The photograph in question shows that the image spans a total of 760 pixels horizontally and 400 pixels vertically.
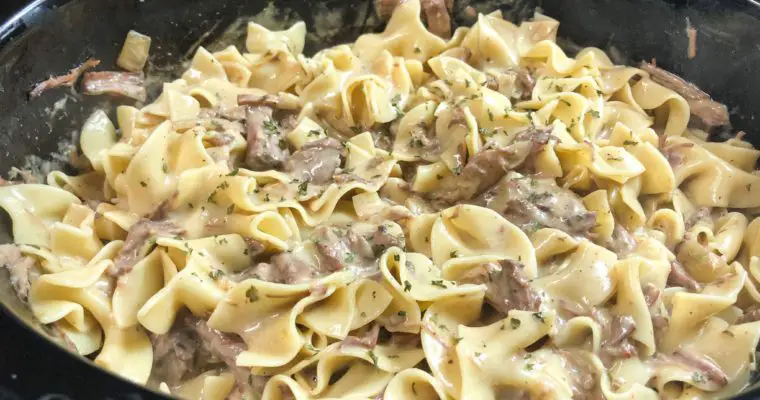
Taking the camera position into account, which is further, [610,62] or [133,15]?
[610,62]

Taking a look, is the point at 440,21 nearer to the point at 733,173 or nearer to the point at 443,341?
the point at 733,173

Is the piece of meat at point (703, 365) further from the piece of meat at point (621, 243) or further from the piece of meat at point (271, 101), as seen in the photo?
the piece of meat at point (271, 101)

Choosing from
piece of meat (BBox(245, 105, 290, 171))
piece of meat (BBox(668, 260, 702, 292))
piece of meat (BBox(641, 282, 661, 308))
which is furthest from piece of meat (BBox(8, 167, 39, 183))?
piece of meat (BBox(668, 260, 702, 292))

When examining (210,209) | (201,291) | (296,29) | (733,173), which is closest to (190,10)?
(296,29)

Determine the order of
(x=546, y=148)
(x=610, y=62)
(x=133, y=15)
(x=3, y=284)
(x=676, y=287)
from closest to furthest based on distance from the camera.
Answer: (x=3, y=284)
(x=676, y=287)
(x=546, y=148)
(x=133, y=15)
(x=610, y=62)

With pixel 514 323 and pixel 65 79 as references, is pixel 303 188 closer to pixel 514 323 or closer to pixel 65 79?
pixel 514 323

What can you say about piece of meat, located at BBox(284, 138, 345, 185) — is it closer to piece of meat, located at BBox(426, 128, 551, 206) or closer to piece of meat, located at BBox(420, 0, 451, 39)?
piece of meat, located at BBox(426, 128, 551, 206)

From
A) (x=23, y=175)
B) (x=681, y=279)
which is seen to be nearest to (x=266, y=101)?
(x=23, y=175)
